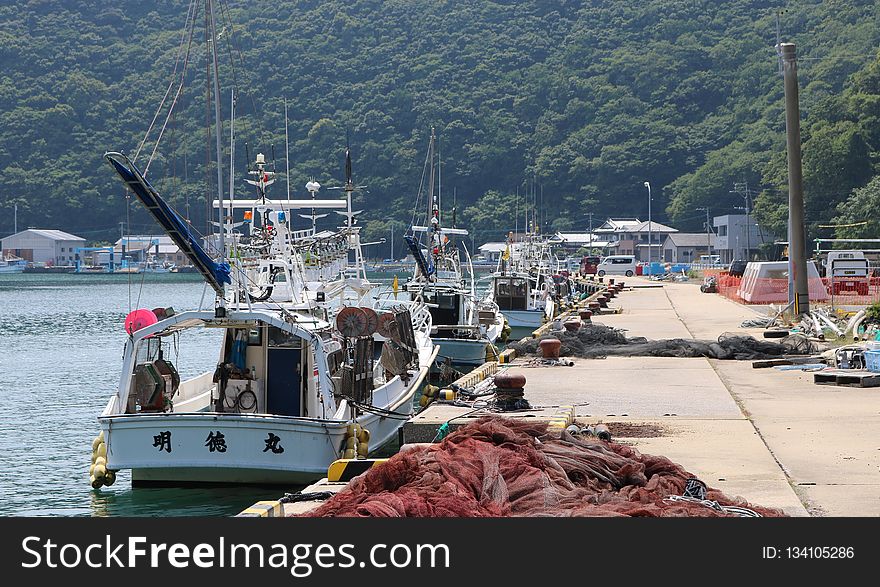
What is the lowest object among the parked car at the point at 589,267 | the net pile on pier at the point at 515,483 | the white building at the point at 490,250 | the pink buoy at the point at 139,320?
the net pile on pier at the point at 515,483

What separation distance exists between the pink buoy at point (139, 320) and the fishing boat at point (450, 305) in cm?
1355

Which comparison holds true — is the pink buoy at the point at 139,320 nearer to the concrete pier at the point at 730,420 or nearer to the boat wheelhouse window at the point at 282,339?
the boat wheelhouse window at the point at 282,339

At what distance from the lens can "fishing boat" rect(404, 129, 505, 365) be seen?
3142cm

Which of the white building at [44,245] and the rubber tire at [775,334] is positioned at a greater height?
the white building at [44,245]

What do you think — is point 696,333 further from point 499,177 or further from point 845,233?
point 499,177

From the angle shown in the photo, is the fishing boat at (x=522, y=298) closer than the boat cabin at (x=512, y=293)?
Yes

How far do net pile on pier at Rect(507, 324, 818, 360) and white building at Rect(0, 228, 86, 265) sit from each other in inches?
5324

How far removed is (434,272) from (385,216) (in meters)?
90.0

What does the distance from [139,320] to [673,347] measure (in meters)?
11.8

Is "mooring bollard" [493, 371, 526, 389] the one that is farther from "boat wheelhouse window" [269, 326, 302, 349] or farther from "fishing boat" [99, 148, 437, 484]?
"boat wheelhouse window" [269, 326, 302, 349]

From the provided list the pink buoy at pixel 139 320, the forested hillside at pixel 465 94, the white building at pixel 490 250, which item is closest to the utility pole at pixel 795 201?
the pink buoy at pixel 139 320

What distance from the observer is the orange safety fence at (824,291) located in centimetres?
3731

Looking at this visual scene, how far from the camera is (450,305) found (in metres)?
35.2
